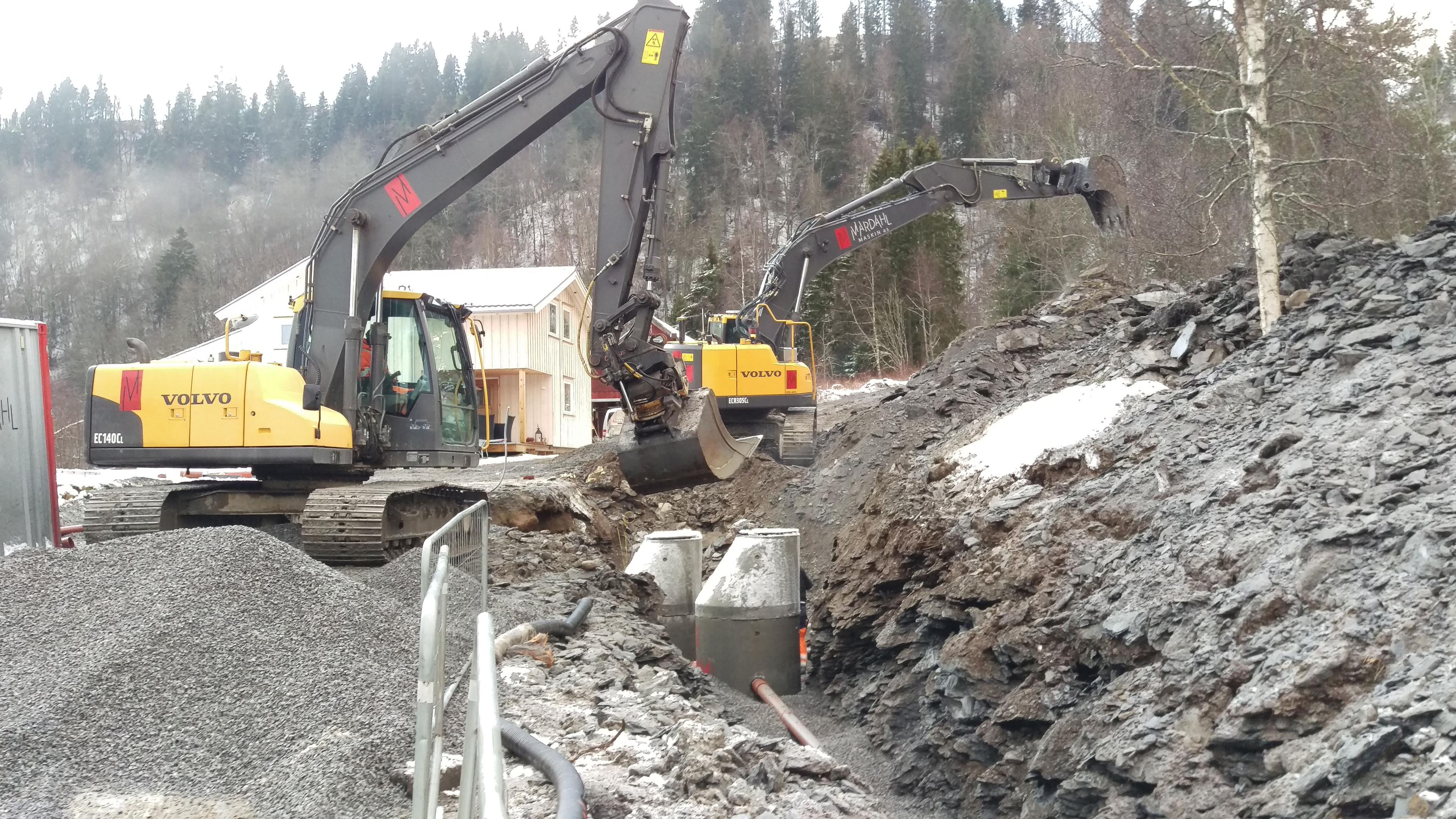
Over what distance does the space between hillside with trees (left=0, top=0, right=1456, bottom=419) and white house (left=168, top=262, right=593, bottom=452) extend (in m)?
9.16

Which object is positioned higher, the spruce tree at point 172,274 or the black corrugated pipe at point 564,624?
the spruce tree at point 172,274

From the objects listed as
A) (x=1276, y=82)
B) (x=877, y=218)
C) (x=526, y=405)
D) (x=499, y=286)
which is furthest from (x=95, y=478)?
(x=1276, y=82)

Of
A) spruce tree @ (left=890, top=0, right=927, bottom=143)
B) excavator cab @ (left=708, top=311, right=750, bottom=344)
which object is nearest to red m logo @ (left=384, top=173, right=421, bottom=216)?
excavator cab @ (left=708, top=311, right=750, bottom=344)

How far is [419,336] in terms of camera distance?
33.0ft

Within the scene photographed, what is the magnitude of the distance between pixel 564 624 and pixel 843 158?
5714 centimetres

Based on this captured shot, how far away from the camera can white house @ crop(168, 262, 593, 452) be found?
101 ft

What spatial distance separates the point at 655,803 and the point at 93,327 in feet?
211

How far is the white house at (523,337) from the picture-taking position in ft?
101

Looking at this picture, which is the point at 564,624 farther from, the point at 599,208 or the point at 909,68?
the point at 909,68

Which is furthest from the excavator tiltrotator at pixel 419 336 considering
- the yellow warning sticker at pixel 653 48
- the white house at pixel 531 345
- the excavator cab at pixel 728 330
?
the white house at pixel 531 345

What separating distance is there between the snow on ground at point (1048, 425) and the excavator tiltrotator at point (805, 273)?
6520 millimetres

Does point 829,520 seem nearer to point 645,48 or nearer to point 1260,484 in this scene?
point 645,48

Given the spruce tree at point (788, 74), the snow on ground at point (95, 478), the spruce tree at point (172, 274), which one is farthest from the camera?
the spruce tree at point (788, 74)

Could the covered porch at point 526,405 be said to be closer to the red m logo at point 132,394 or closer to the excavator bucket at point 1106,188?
the excavator bucket at point 1106,188
